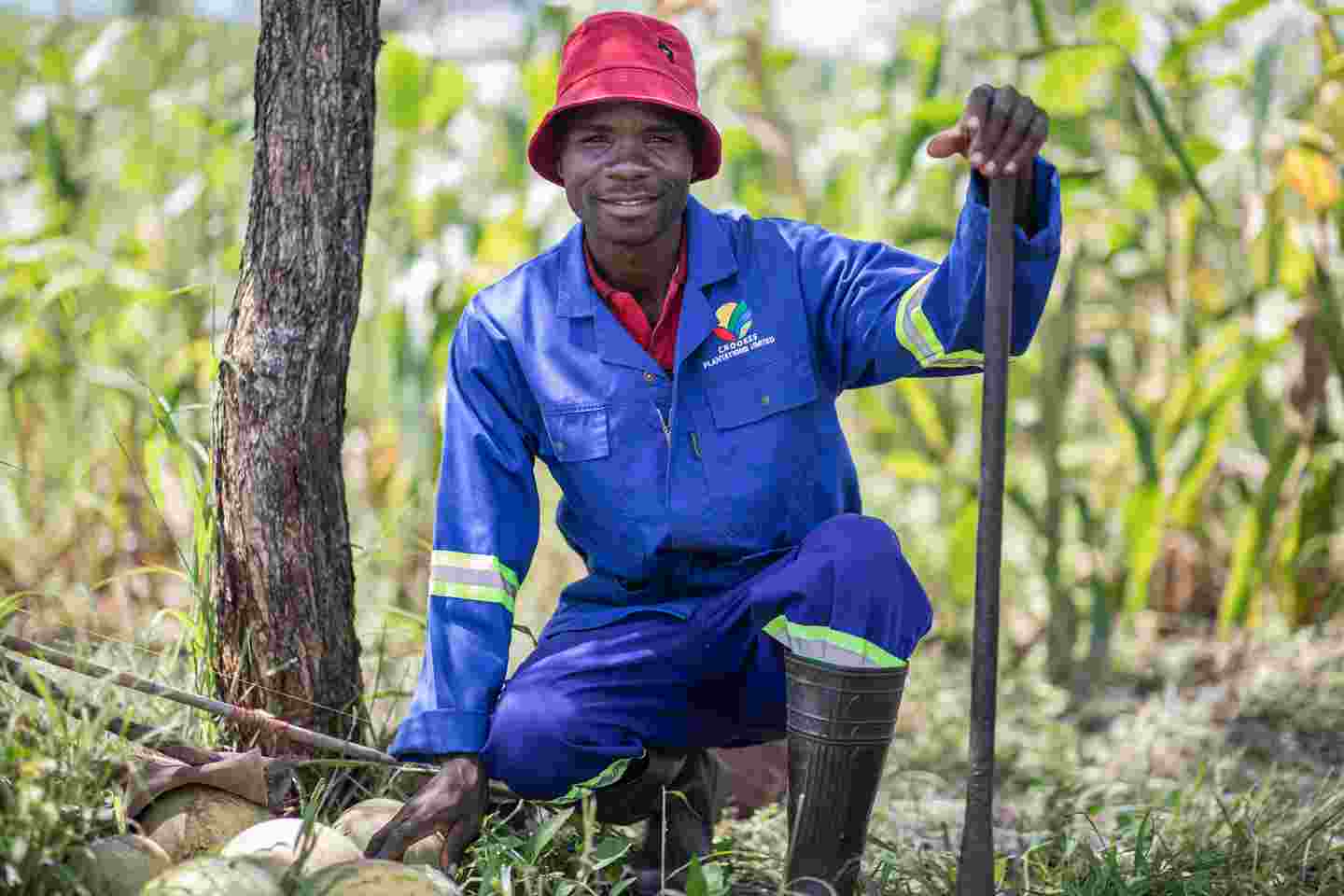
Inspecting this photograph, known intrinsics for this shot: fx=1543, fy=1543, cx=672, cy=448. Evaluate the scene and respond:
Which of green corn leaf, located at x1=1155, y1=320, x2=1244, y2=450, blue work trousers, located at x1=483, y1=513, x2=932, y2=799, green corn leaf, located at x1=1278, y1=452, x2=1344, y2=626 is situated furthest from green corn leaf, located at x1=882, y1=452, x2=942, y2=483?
blue work trousers, located at x1=483, y1=513, x2=932, y2=799

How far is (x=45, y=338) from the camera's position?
14.7ft

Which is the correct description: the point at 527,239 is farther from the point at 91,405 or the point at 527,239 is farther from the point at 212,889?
the point at 212,889

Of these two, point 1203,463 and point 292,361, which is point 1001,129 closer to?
point 292,361

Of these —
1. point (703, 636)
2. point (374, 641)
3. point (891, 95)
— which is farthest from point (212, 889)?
point (891, 95)

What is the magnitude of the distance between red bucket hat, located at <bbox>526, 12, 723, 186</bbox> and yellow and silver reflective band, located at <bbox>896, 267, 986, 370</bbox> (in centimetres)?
46

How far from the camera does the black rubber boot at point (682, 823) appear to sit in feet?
8.59

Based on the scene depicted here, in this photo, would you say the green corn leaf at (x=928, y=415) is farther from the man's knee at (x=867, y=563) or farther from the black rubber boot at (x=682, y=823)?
the man's knee at (x=867, y=563)

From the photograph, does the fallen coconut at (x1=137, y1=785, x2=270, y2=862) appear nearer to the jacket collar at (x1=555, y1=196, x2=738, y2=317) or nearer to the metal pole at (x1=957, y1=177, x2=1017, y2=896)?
the jacket collar at (x1=555, y1=196, x2=738, y2=317)

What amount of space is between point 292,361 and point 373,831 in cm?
77

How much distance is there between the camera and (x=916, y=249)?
524cm

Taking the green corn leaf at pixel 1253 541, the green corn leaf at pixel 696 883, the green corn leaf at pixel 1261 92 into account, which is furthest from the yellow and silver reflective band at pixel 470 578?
the green corn leaf at pixel 1253 541

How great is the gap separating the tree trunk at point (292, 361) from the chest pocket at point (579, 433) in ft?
1.30

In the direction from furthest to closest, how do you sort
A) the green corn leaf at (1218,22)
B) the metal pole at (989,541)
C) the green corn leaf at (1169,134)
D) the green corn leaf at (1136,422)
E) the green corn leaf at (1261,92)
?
A: the green corn leaf at (1136,422), the green corn leaf at (1218,22), the green corn leaf at (1261,92), the green corn leaf at (1169,134), the metal pole at (989,541)

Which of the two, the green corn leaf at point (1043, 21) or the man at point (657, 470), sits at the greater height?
the green corn leaf at point (1043, 21)
